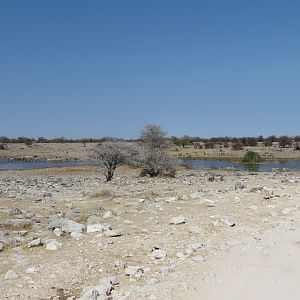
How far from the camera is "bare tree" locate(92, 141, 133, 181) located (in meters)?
33.7

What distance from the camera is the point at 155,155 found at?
3797cm

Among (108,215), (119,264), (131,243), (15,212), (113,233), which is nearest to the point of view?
(119,264)

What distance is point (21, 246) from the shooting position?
10508 millimetres

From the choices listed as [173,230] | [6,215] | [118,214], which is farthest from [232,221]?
[6,215]

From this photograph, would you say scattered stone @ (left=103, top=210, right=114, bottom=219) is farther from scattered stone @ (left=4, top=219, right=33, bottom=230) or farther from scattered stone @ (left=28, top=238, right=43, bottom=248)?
scattered stone @ (left=28, top=238, right=43, bottom=248)

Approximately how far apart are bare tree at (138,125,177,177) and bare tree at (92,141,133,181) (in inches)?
125

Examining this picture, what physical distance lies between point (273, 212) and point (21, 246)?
8.22 meters

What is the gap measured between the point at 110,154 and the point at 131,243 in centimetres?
2312

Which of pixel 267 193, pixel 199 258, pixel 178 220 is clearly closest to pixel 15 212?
pixel 178 220

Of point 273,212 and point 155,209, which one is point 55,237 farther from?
point 273,212

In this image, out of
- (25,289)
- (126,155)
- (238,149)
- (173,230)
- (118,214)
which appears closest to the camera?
(25,289)

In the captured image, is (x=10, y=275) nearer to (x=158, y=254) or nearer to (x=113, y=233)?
(x=158, y=254)

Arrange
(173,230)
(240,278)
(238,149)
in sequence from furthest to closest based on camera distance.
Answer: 1. (238,149)
2. (173,230)
3. (240,278)

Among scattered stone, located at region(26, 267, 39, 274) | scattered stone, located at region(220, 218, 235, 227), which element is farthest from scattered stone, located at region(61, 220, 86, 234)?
scattered stone, located at region(220, 218, 235, 227)
